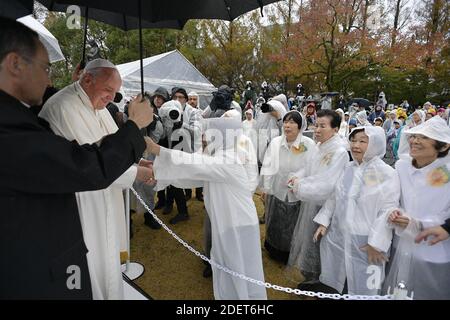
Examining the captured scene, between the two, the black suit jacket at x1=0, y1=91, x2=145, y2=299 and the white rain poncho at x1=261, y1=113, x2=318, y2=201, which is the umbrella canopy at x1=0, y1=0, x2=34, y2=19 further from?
the white rain poncho at x1=261, y1=113, x2=318, y2=201

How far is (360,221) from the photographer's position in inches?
102

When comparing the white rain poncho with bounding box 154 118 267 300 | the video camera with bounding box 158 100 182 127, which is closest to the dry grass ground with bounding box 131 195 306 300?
the white rain poncho with bounding box 154 118 267 300

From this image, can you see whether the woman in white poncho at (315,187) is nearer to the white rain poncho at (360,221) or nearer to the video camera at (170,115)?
the white rain poncho at (360,221)

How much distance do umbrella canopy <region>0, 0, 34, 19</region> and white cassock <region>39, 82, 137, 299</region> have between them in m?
0.47

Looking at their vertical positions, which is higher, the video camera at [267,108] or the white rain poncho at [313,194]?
the video camera at [267,108]

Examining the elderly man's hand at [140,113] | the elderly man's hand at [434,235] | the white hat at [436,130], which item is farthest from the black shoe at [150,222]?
the white hat at [436,130]

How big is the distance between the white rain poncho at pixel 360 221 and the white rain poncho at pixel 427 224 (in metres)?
0.13

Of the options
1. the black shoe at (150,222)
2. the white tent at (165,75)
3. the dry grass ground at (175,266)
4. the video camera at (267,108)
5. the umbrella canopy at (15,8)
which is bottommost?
the dry grass ground at (175,266)

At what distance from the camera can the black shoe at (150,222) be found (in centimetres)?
503

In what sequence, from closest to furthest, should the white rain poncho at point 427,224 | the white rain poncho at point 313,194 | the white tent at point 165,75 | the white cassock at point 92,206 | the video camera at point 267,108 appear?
the white cassock at point 92,206
the white rain poncho at point 427,224
the white rain poncho at point 313,194
the video camera at point 267,108
the white tent at point 165,75

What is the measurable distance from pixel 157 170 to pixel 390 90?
84.2 feet

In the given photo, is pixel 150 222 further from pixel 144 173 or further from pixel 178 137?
pixel 144 173

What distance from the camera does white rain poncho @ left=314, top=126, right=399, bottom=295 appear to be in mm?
2451

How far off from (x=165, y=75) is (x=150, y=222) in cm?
832
